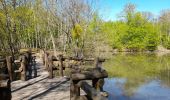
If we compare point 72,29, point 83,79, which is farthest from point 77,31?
point 83,79

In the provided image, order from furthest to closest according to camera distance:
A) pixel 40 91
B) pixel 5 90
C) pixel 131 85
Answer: pixel 131 85 → pixel 40 91 → pixel 5 90

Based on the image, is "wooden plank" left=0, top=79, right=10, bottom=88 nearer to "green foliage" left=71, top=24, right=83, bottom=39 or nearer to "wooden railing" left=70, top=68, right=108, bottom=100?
"wooden railing" left=70, top=68, right=108, bottom=100

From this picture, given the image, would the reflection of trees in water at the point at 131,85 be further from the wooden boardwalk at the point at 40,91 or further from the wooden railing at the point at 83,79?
the wooden railing at the point at 83,79

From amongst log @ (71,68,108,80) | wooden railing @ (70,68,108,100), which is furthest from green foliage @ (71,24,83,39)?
log @ (71,68,108,80)

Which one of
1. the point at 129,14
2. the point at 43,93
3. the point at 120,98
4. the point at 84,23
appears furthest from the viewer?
the point at 129,14

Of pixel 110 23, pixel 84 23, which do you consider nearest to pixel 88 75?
pixel 84 23

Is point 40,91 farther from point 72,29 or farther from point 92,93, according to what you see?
point 72,29

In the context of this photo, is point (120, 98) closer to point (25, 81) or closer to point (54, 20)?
point (25, 81)

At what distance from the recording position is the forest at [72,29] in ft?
112

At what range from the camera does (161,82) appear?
23.9m

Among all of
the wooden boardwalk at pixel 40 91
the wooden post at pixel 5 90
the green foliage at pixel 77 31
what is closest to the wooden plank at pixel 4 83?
the wooden post at pixel 5 90

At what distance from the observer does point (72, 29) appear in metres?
39.3

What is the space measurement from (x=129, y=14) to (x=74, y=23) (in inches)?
1940

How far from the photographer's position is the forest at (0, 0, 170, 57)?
Answer: 34.2 metres
